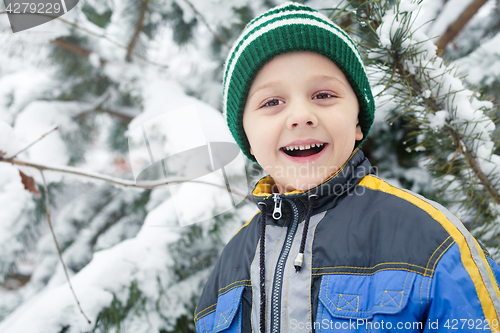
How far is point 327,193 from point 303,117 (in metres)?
0.21

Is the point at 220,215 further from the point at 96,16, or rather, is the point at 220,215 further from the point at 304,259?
the point at 96,16

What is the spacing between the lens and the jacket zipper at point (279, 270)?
67cm

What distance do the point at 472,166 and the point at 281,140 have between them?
543 millimetres

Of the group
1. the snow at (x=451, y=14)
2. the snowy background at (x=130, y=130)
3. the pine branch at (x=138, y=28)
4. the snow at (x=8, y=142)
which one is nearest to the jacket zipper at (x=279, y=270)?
the snowy background at (x=130, y=130)

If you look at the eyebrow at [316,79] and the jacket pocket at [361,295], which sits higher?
the eyebrow at [316,79]

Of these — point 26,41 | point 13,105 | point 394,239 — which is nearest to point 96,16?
point 26,41

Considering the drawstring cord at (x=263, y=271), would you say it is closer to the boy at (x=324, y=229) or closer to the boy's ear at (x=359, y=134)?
the boy at (x=324, y=229)

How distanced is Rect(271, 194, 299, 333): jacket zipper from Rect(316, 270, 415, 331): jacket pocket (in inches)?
3.9

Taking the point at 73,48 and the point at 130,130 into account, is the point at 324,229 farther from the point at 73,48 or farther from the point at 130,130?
the point at 73,48

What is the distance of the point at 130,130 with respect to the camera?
134 cm

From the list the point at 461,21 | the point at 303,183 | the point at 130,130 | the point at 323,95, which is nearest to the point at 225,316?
the point at 303,183

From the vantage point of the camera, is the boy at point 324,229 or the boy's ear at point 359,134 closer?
the boy at point 324,229

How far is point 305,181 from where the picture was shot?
0.74m

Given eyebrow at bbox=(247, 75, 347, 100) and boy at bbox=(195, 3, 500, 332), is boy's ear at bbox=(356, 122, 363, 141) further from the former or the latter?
eyebrow at bbox=(247, 75, 347, 100)
